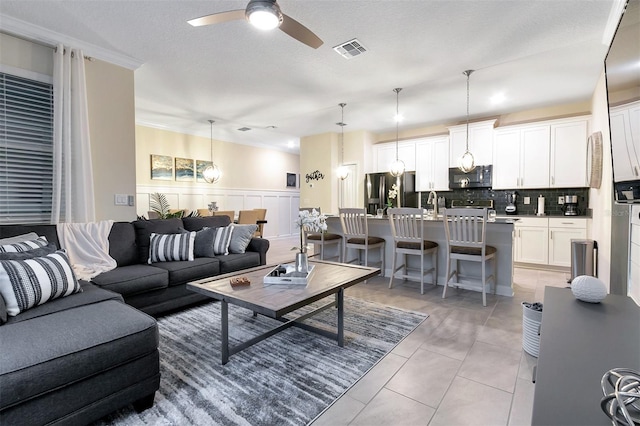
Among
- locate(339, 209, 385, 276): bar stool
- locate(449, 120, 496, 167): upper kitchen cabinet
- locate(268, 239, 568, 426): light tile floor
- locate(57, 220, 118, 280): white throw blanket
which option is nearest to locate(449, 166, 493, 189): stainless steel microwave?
locate(449, 120, 496, 167): upper kitchen cabinet

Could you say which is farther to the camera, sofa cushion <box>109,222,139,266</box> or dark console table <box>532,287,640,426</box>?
sofa cushion <box>109,222,139,266</box>

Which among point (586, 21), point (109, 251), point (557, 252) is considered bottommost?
point (557, 252)

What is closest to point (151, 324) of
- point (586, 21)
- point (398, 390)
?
point (398, 390)

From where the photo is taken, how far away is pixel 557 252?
482 cm

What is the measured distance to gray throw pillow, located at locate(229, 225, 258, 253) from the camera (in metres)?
3.79

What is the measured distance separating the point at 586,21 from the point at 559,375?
334cm

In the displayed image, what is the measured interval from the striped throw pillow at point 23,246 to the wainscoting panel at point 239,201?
453 cm

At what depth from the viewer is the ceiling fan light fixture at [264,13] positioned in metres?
1.87

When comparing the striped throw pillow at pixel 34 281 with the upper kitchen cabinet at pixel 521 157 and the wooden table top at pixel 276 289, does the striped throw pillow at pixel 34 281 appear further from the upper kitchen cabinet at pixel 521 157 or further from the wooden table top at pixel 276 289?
the upper kitchen cabinet at pixel 521 157

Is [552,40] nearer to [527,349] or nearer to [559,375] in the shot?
[527,349]

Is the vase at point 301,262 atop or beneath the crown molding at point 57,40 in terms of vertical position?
beneath

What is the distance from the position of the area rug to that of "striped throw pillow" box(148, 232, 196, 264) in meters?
0.62

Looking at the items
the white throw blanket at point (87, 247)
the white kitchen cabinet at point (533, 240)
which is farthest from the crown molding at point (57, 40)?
the white kitchen cabinet at point (533, 240)

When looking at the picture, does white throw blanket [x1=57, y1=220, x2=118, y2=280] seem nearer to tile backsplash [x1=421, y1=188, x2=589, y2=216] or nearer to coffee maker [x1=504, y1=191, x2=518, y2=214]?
tile backsplash [x1=421, y1=188, x2=589, y2=216]
